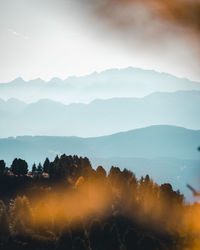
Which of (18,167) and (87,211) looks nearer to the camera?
(87,211)

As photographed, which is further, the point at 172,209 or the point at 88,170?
the point at 88,170

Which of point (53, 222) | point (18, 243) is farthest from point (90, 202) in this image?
point (18, 243)

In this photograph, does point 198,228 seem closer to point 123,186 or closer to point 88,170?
point 123,186

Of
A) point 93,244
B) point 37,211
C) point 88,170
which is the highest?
point 88,170

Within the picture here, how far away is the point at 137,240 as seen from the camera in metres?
61.8

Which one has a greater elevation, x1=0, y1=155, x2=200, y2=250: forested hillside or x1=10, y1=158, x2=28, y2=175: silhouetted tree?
x1=10, y1=158, x2=28, y2=175: silhouetted tree

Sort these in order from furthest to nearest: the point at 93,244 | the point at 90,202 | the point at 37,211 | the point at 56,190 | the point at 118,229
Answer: the point at 56,190 → the point at 90,202 → the point at 118,229 → the point at 37,211 → the point at 93,244

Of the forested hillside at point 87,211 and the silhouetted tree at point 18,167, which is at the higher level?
the silhouetted tree at point 18,167

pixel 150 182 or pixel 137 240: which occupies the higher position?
pixel 150 182

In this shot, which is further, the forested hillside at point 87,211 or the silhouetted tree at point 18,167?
the silhouetted tree at point 18,167

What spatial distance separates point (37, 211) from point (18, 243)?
918cm

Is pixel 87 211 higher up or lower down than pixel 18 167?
lower down

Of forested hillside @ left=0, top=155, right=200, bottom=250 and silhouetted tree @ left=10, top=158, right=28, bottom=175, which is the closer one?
forested hillside @ left=0, top=155, right=200, bottom=250

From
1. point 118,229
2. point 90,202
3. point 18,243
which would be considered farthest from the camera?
point 90,202
